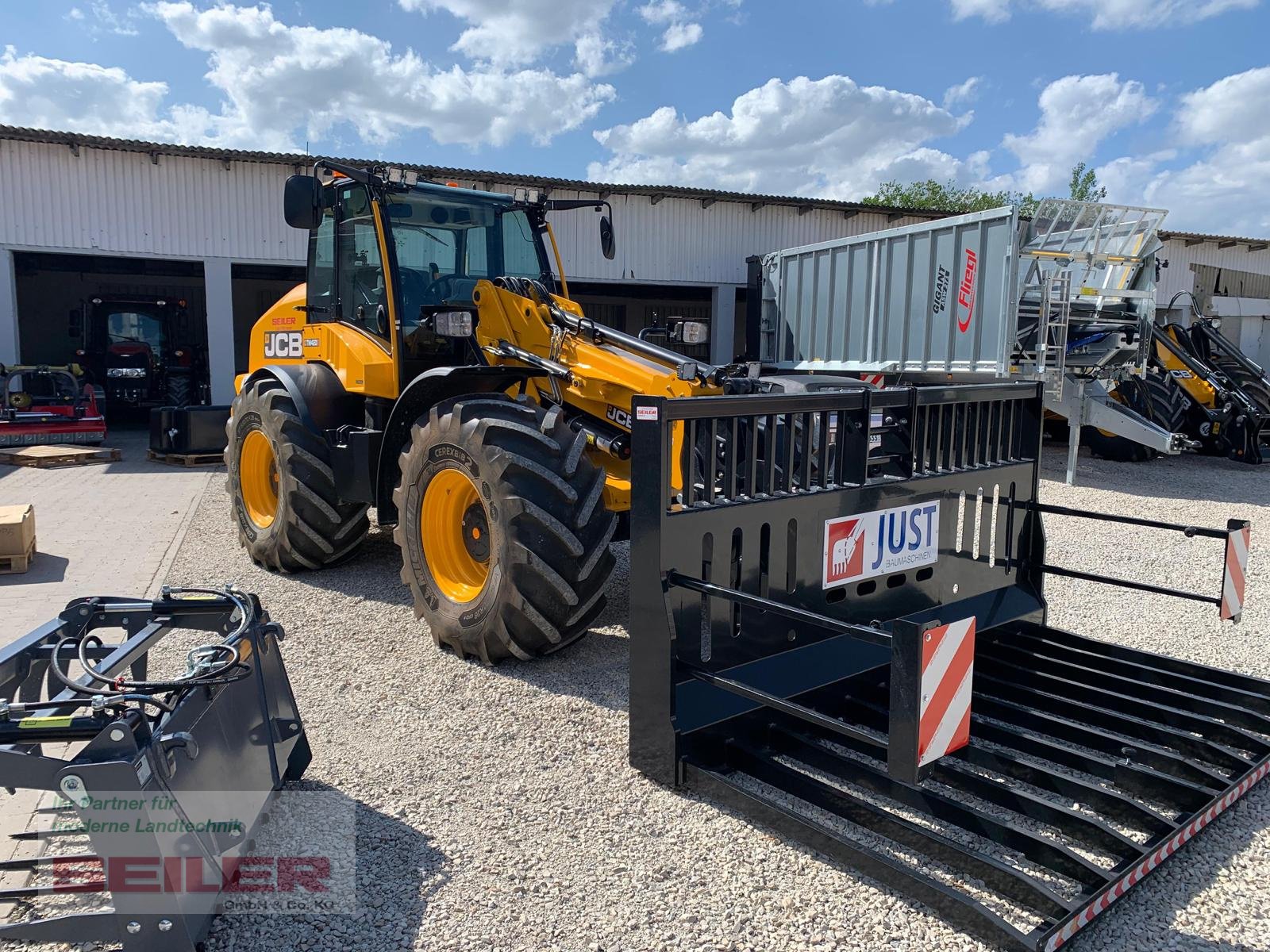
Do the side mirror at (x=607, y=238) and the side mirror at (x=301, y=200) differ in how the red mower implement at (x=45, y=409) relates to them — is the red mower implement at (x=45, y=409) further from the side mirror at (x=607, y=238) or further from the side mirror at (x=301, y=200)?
the side mirror at (x=607, y=238)

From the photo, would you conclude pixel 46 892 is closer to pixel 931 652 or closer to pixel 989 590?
pixel 931 652

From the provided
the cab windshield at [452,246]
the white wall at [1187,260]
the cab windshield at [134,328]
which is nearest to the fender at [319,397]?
the cab windshield at [452,246]

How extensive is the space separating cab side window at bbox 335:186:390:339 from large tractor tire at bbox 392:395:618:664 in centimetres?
148

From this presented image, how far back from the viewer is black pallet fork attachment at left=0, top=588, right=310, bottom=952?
2227 millimetres

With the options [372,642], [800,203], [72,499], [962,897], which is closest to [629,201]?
[800,203]

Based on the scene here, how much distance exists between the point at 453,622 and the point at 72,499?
7.62 meters

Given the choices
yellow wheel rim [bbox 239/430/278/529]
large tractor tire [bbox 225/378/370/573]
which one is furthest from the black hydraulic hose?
yellow wheel rim [bbox 239/430/278/529]

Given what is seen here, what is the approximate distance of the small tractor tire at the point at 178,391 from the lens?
17125mm

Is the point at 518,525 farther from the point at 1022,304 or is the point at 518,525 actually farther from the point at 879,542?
the point at 1022,304

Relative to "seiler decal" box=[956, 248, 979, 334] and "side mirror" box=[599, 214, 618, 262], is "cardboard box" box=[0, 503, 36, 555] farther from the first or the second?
"seiler decal" box=[956, 248, 979, 334]

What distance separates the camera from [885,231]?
40.4ft

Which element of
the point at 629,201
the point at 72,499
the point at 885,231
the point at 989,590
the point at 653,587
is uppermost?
the point at 629,201

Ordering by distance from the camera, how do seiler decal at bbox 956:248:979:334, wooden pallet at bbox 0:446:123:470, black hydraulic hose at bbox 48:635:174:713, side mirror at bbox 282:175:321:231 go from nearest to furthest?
black hydraulic hose at bbox 48:635:174:713 → side mirror at bbox 282:175:321:231 → seiler decal at bbox 956:248:979:334 → wooden pallet at bbox 0:446:123:470

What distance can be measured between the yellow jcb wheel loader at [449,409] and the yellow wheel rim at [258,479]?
15 mm
